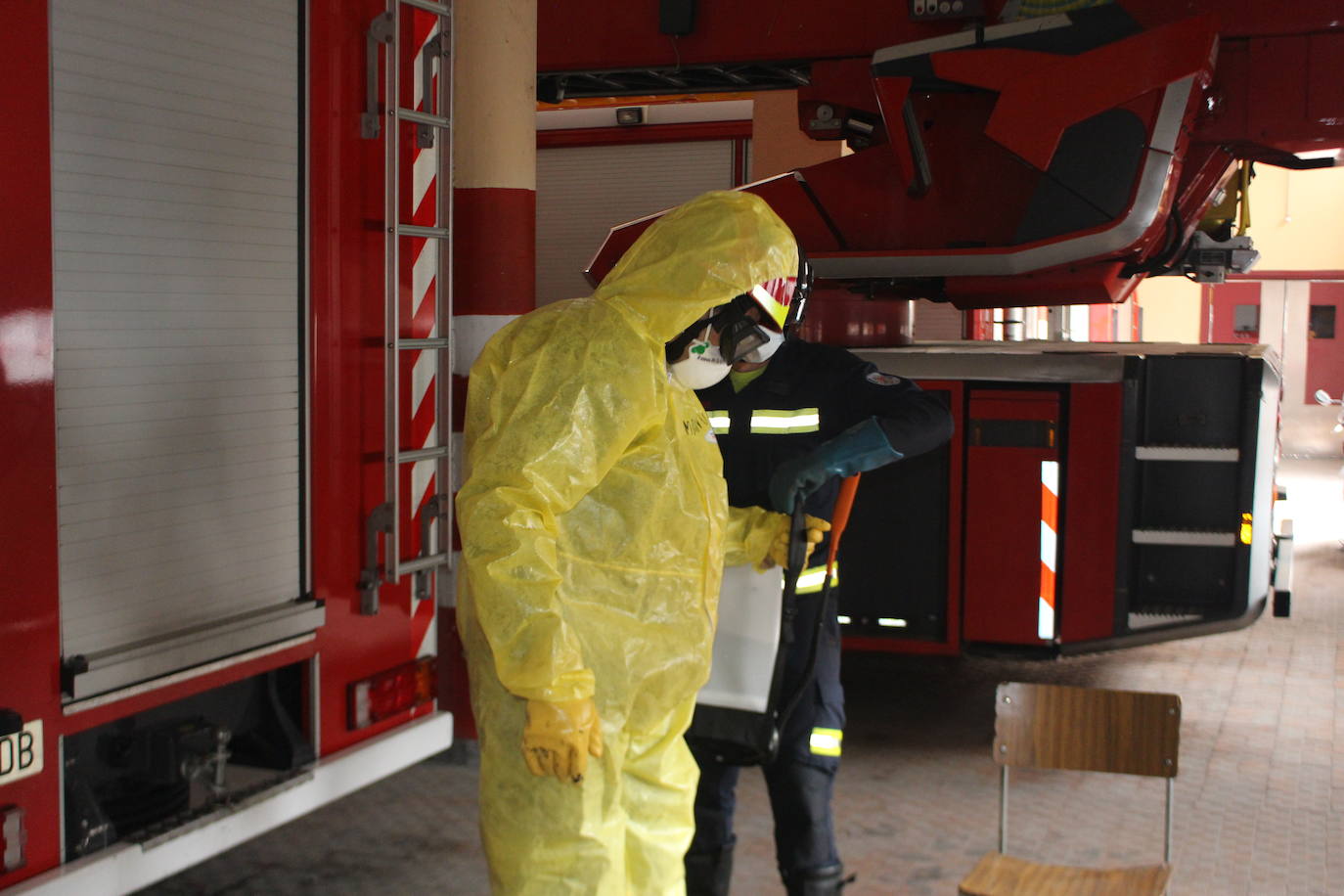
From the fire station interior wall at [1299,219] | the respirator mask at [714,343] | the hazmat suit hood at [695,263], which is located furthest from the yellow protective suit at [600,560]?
the fire station interior wall at [1299,219]

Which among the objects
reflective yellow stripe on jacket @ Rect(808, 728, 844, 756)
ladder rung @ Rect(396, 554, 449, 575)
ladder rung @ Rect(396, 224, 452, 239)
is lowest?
reflective yellow stripe on jacket @ Rect(808, 728, 844, 756)

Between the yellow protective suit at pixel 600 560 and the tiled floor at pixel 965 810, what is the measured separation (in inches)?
72.8

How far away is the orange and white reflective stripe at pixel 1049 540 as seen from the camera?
200 inches

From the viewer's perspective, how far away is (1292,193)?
19391 millimetres

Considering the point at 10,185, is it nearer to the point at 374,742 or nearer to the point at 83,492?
the point at 83,492

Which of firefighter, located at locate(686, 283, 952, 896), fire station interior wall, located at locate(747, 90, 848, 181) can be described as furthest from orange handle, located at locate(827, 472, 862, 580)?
fire station interior wall, located at locate(747, 90, 848, 181)

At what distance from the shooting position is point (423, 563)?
11.1 ft

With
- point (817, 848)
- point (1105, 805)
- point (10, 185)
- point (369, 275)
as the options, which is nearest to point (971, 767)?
point (1105, 805)

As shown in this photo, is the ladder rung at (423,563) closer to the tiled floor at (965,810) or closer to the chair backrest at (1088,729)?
the tiled floor at (965,810)

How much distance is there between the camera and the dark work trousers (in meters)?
3.27

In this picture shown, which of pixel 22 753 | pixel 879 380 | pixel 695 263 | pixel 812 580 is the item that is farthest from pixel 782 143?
pixel 22 753

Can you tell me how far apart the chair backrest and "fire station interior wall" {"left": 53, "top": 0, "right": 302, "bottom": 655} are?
5.62 feet

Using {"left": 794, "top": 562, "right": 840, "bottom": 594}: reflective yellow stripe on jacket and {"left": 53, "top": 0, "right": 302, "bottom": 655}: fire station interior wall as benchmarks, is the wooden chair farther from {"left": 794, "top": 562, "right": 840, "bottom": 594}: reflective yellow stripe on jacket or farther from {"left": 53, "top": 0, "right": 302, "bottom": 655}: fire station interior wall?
{"left": 53, "top": 0, "right": 302, "bottom": 655}: fire station interior wall

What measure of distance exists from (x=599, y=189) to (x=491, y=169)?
2594 millimetres
